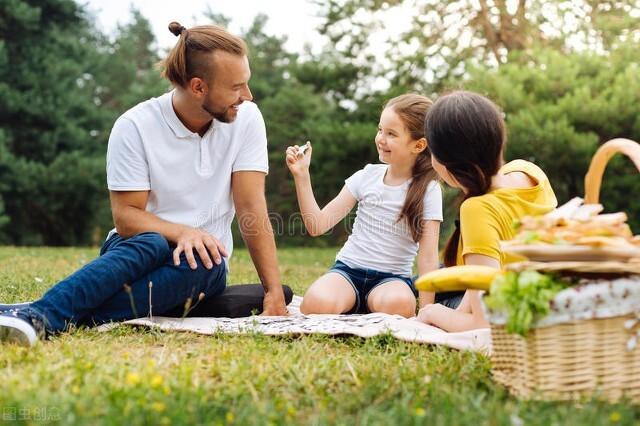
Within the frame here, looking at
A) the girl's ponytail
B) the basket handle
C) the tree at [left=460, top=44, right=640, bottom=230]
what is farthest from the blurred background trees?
the basket handle

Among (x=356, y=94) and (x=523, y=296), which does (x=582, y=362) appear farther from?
(x=356, y=94)

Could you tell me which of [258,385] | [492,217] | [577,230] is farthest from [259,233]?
[577,230]

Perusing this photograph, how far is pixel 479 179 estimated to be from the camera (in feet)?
9.29

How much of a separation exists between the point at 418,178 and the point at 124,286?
162 centimetres

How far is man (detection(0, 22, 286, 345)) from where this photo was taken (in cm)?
307

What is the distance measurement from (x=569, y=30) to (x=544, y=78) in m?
2.15

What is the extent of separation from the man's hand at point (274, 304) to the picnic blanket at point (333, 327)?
0.34 feet

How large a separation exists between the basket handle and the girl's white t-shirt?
1417mm

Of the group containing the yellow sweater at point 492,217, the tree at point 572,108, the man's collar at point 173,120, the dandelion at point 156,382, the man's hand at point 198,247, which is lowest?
the dandelion at point 156,382

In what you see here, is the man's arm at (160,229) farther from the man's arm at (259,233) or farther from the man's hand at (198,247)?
the man's arm at (259,233)

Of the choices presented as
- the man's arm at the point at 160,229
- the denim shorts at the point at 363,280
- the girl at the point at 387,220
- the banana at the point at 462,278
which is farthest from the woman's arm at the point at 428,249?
the banana at the point at 462,278

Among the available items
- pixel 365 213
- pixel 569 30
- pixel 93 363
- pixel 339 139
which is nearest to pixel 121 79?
pixel 339 139

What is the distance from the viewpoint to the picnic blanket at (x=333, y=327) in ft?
8.82

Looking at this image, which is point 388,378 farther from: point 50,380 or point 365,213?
point 365,213
